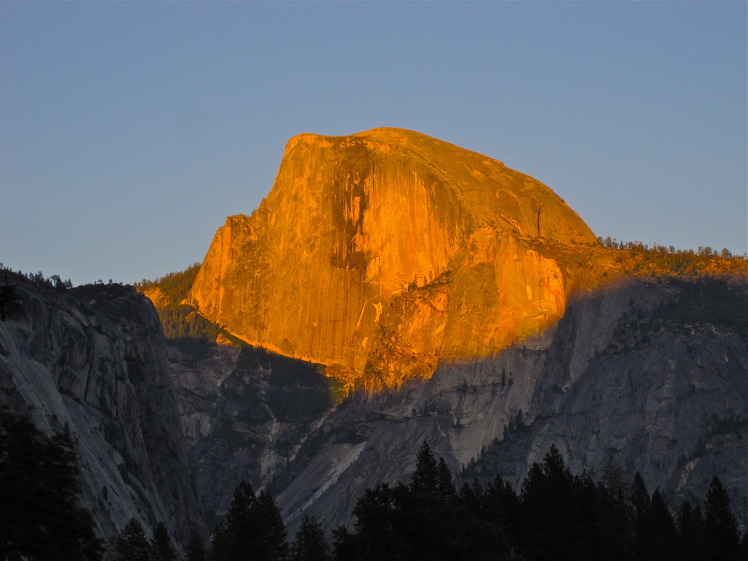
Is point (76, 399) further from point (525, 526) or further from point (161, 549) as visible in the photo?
point (525, 526)

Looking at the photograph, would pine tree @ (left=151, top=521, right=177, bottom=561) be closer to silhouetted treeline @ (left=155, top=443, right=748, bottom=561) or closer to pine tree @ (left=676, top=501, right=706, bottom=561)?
silhouetted treeline @ (left=155, top=443, right=748, bottom=561)

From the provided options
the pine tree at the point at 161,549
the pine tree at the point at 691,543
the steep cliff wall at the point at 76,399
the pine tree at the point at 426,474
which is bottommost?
the pine tree at the point at 161,549

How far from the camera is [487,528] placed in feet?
323

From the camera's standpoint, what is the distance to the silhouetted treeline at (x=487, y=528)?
304 feet

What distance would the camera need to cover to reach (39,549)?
63500mm

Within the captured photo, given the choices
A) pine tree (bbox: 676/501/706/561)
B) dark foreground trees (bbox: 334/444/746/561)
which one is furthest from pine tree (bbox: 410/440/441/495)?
pine tree (bbox: 676/501/706/561)

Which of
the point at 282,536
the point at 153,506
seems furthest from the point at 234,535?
the point at 153,506

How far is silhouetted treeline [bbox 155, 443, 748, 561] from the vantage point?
92.6 m

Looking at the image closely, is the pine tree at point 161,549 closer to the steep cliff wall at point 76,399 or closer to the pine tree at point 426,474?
the steep cliff wall at point 76,399

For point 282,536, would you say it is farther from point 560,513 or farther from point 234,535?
point 560,513

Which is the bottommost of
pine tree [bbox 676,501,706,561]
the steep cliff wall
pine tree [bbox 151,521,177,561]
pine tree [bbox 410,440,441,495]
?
pine tree [bbox 151,521,177,561]

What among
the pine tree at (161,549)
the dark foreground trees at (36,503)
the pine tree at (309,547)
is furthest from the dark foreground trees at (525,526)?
the dark foreground trees at (36,503)

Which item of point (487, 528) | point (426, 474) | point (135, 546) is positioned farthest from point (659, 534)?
point (135, 546)

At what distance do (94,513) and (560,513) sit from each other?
54.4 metres
